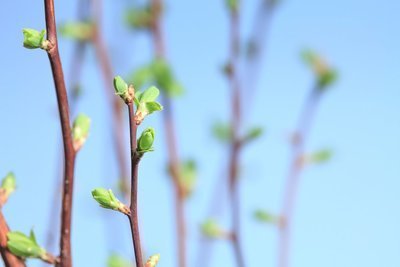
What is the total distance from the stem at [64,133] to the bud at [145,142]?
0.22 feet

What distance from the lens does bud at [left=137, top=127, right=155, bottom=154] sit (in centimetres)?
41

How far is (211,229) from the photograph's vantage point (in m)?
1.32

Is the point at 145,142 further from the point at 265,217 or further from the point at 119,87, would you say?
the point at 265,217

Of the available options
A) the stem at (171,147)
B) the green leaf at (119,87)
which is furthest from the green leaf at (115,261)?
the green leaf at (119,87)

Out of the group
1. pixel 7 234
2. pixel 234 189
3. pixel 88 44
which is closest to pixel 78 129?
pixel 7 234

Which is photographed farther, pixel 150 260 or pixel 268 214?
pixel 268 214

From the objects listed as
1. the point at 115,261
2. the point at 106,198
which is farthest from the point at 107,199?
the point at 115,261

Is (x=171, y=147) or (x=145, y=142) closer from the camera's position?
(x=145, y=142)

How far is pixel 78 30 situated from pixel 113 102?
0.20 m

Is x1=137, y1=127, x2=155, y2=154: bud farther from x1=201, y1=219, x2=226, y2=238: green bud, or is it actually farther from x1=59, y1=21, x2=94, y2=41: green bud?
x1=59, y1=21, x2=94, y2=41: green bud

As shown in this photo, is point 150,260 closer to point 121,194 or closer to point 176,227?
point 176,227

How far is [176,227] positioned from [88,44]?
1.57ft

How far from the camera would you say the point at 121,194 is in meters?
1.39

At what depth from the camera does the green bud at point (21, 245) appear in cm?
46
